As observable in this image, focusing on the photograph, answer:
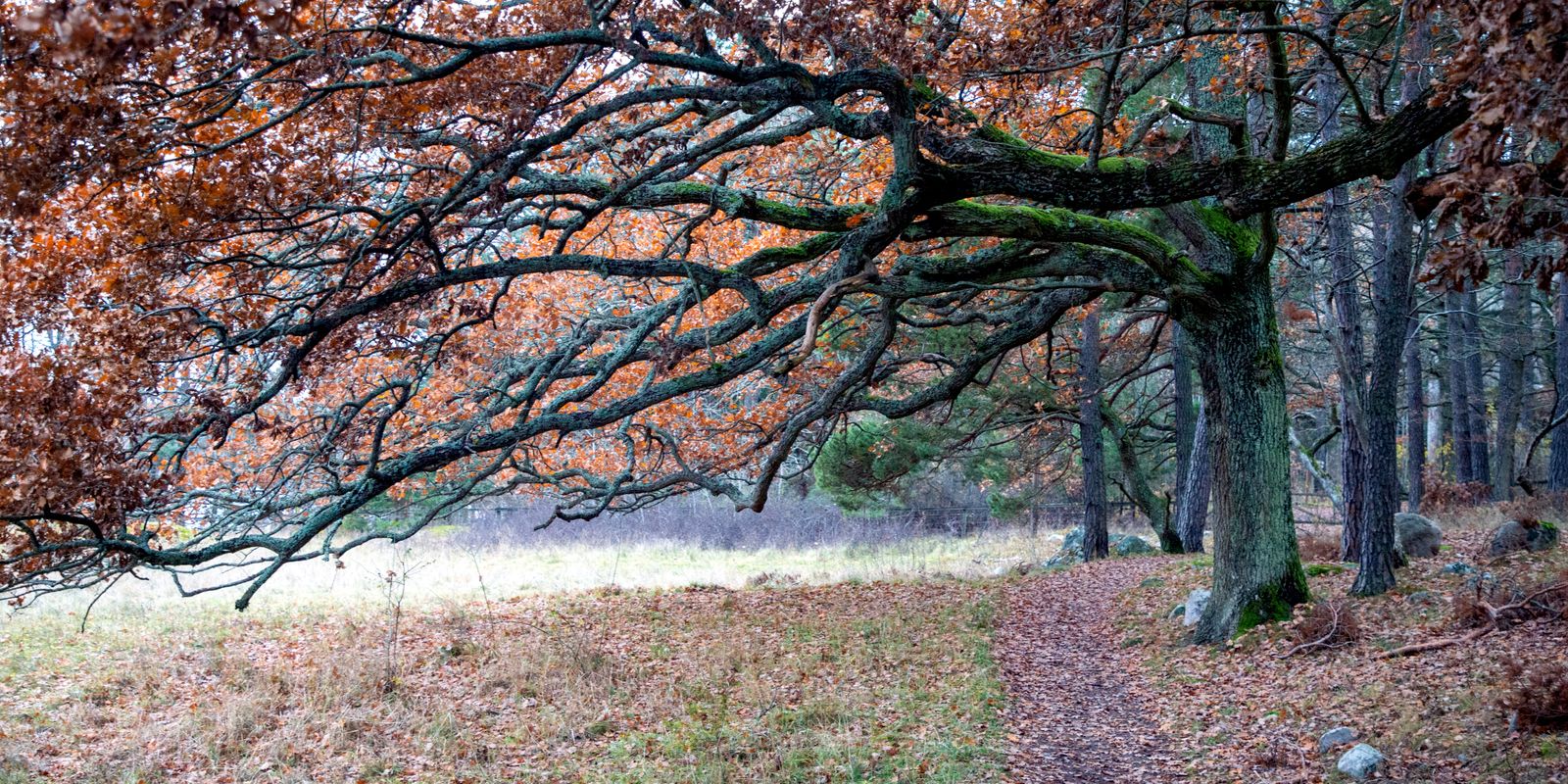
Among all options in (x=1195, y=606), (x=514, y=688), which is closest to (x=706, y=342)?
(x=514, y=688)

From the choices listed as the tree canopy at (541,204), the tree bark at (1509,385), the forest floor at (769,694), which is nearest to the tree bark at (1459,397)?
the tree bark at (1509,385)

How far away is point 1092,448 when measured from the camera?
1780 cm

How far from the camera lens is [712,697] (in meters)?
7.87

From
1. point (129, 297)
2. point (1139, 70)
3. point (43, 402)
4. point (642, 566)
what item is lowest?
point (642, 566)

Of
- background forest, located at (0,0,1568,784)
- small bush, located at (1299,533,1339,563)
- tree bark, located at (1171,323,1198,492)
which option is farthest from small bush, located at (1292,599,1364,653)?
tree bark, located at (1171,323,1198,492)

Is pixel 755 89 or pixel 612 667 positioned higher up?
pixel 755 89

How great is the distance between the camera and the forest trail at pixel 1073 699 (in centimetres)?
606

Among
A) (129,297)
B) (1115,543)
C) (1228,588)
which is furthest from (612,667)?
(1115,543)

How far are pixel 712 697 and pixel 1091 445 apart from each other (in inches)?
469

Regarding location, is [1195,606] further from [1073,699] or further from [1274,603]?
[1073,699]

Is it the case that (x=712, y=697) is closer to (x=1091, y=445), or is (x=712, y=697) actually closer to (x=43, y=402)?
(x=43, y=402)

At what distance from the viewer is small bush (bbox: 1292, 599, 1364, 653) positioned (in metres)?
7.53

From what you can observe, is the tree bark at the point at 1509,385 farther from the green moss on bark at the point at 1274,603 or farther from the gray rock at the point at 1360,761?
the gray rock at the point at 1360,761

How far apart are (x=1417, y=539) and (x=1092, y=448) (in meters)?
7.11
